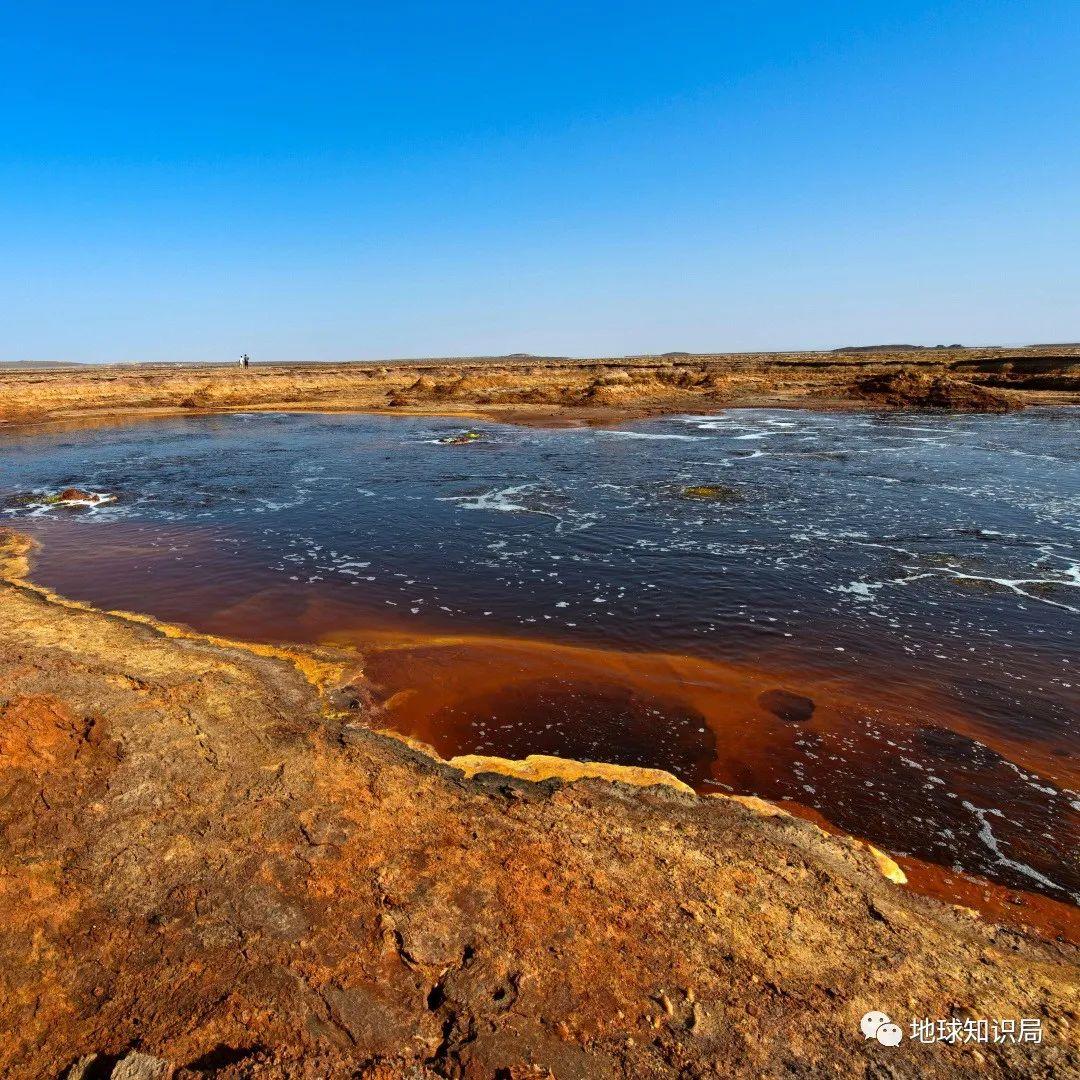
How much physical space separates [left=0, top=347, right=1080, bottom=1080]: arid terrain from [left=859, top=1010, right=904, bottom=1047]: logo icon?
51 mm

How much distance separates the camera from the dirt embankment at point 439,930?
3.52m

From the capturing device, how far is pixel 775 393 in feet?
192

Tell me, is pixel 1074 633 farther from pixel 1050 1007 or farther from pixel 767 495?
pixel 767 495

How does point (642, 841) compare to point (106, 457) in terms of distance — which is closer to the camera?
point (642, 841)

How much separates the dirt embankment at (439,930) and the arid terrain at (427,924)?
2 cm

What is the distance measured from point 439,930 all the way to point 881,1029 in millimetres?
2887

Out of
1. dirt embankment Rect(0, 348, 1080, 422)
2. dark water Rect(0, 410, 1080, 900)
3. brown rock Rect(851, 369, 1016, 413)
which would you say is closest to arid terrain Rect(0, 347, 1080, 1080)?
dark water Rect(0, 410, 1080, 900)

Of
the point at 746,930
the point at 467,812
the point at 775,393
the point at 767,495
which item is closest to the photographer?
the point at 746,930

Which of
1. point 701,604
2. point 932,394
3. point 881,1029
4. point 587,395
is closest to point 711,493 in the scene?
point 701,604

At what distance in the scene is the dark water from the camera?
709cm

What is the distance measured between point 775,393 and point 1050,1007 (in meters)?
60.5

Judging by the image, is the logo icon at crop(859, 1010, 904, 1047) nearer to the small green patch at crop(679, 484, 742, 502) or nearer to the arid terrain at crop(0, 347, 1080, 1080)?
the arid terrain at crop(0, 347, 1080, 1080)

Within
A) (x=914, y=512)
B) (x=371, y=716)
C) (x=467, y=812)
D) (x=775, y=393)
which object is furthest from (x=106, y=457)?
(x=775, y=393)

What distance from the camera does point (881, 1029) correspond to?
3.71 meters
